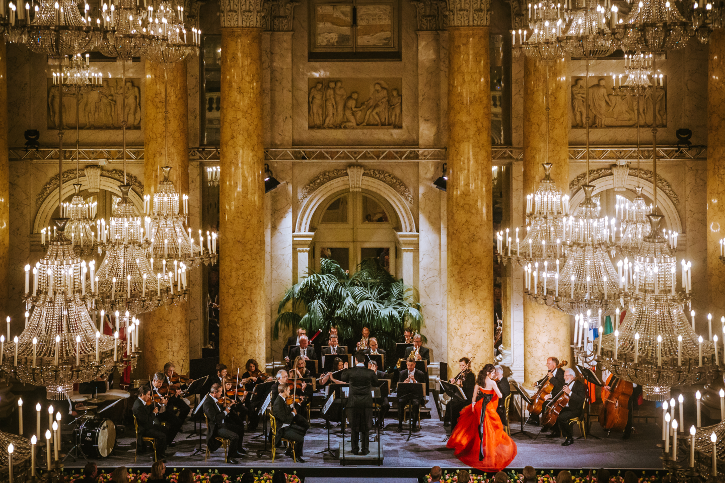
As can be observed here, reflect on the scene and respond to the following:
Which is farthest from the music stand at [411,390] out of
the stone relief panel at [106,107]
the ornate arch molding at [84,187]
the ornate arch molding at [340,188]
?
the stone relief panel at [106,107]

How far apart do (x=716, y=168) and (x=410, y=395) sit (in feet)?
23.7

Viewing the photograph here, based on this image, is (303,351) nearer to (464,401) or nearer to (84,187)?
(464,401)

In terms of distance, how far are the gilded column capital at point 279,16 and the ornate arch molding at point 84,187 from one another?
14.1 feet

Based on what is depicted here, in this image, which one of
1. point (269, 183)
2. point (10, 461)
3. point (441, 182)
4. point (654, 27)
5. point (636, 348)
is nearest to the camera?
point (10, 461)

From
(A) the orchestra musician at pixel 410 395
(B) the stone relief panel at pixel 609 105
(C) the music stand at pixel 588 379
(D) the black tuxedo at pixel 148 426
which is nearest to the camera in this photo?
(D) the black tuxedo at pixel 148 426

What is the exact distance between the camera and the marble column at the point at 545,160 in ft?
47.5

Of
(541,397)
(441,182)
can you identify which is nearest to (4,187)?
(441,182)

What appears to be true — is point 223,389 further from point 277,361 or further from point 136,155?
point 136,155

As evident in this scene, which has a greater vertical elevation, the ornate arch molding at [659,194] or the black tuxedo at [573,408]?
the ornate arch molding at [659,194]

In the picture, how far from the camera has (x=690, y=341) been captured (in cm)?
717

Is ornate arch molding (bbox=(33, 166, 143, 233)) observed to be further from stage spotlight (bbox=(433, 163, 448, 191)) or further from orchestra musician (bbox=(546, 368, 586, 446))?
orchestra musician (bbox=(546, 368, 586, 446))

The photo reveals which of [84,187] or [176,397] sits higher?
[84,187]

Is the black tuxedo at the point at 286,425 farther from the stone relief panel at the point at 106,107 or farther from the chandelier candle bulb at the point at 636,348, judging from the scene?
the stone relief panel at the point at 106,107

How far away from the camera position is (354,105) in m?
16.2
